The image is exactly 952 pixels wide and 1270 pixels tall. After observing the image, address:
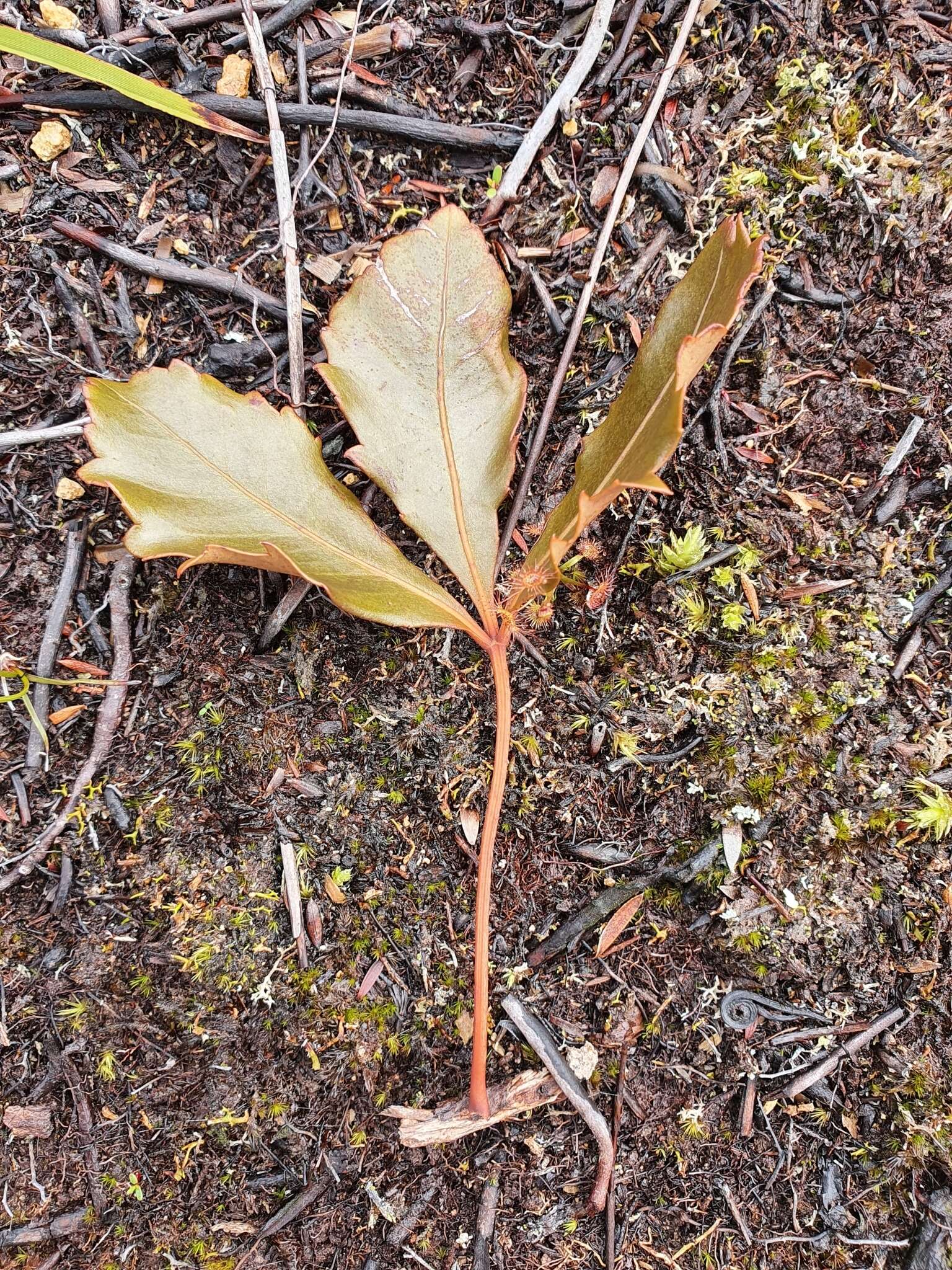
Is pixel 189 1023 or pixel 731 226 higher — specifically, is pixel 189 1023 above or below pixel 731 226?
below

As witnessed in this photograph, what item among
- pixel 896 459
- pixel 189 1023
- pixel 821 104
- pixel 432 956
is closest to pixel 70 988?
pixel 189 1023

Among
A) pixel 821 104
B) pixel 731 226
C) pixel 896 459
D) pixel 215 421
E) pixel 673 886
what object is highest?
pixel 821 104

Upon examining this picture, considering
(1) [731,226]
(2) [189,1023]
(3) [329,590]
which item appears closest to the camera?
(1) [731,226]

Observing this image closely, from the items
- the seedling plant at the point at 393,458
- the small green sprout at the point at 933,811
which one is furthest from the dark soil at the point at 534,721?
the seedling plant at the point at 393,458

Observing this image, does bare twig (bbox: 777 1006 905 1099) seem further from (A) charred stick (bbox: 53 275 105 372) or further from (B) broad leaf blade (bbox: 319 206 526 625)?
(A) charred stick (bbox: 53 275 105 372)

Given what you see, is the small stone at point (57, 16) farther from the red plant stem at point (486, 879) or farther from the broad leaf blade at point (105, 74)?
the red plant stem at point (486, 879)

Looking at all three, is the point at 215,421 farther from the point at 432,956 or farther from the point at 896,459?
the point at 896,459

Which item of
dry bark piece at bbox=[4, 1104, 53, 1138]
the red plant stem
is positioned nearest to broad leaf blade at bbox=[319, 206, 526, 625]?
the red plant stem
